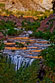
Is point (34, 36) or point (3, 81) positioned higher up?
point (3, 81)

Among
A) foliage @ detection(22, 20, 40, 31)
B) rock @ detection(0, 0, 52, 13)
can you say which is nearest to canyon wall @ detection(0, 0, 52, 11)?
rock @ detection(0, 0, 52, 13)

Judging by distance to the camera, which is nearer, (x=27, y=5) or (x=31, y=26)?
(x=31, y=26)

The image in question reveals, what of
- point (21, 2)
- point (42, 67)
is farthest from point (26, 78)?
point (21, 2)

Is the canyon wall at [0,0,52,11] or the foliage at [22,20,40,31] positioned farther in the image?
the canyon wall at [0,0,52,11]

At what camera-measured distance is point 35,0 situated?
2906 cm

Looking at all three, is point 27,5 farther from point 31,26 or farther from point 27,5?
point 31,26

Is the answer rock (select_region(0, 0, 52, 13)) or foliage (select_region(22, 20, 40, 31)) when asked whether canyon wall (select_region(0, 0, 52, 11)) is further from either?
foliage (select_region(22, 20, 40, 31))

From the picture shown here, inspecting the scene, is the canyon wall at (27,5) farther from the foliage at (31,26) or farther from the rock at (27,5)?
the foliage at (31,26)

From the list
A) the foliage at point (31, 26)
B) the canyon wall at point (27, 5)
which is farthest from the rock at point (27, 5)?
the foliage at point (31, 26)

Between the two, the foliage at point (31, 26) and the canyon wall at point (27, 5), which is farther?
the canyon wall at point (27, 5)

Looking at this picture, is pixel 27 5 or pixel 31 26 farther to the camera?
pixel 27 5

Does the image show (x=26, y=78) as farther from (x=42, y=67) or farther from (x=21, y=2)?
(x=21, y=2)


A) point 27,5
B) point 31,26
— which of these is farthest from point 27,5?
point 31,26

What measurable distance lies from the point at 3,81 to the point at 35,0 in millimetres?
26352
